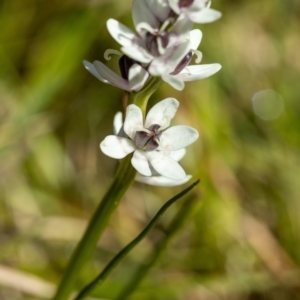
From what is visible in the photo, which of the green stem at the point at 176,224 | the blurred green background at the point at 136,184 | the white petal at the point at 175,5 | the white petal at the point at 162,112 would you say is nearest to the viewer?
the white petal at the point at 175,5

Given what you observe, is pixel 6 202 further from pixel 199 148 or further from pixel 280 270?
pixel 280 270

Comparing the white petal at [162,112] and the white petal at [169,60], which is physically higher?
the white petal at [169,60]

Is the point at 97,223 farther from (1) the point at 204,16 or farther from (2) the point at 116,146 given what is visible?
(1) the point at 204,16

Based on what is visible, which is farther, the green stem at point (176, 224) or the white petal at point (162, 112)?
the green stem at point (176, 224)

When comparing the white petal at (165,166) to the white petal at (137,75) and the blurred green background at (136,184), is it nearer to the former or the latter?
the white petal at (137,75)

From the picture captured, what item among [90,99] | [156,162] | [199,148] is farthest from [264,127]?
[156,162]

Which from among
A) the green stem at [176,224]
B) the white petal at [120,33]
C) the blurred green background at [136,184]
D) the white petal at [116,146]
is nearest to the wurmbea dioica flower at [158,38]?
the white petal at [120,33]

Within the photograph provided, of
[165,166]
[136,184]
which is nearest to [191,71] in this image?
[165,166]
